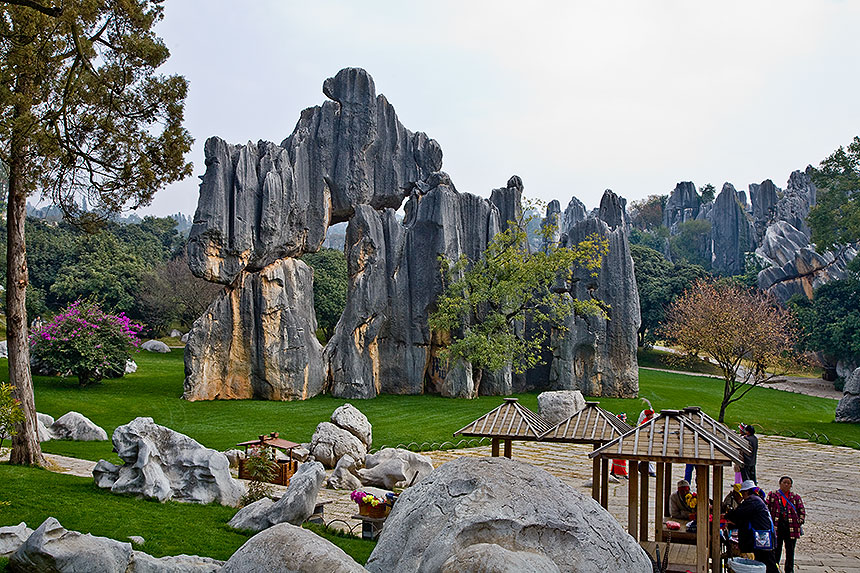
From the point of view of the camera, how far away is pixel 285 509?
37.7 feet

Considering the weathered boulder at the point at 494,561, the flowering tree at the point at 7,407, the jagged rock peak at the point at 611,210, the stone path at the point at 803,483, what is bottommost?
the stone path at the point at 803,483

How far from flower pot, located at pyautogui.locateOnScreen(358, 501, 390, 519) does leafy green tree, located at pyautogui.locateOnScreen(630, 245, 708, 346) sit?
138 ft

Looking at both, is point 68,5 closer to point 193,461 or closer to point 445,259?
point 193,461

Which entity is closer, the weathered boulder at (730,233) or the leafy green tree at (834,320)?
the leafy green tree at (834,320)

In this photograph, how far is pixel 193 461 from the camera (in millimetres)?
13469

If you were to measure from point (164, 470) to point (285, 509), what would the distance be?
348 cm

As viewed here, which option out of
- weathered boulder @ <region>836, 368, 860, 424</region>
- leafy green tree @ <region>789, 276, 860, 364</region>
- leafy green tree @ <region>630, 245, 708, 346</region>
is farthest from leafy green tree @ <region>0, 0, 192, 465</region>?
leafy green tree @ <region>630, 245, 708, 346</region>

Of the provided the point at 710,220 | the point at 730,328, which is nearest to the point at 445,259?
the point at 730,328

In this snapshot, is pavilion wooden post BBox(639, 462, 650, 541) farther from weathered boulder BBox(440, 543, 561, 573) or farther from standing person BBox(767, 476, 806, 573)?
weathered boulder BBox(440, 543, 561, 573)

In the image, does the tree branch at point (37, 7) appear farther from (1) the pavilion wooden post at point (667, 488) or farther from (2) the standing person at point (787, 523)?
(2) the standing person at point (787, 523)

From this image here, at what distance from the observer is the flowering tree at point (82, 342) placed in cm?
2605

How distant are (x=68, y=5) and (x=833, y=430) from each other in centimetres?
2867

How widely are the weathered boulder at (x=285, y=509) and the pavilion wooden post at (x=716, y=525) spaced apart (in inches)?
254

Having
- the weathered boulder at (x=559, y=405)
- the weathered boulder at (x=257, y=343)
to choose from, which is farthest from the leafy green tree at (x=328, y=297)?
the weathered boulder at (x=559, y=405)
